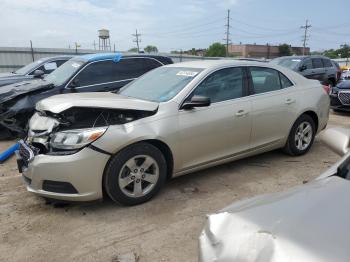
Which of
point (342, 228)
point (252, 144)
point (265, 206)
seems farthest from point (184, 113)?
point (342, 228)

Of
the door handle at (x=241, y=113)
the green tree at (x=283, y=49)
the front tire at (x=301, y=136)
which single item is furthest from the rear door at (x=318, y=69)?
the green tree at (x=283, y=49)

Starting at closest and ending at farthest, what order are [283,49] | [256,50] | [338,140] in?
[338,140] → [283,49] → [256,50]

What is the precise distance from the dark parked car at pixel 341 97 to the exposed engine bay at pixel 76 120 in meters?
7.66

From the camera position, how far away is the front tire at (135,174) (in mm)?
3607

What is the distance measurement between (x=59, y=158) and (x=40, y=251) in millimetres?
880

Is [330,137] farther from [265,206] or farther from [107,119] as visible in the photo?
[107,119]

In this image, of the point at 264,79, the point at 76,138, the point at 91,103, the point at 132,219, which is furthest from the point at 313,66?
the point at 76,138

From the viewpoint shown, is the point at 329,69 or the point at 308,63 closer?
the point at 308,63

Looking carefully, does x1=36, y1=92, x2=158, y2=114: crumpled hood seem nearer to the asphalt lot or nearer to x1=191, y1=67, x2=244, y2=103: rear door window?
A: x1=191, y1=67, x2=244, y2=103: rear door window

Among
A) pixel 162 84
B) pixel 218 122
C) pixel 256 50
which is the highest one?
pixel 256 50

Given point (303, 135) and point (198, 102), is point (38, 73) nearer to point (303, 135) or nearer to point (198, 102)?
point (198, 102)

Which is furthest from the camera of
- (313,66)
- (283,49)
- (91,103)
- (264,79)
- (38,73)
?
(283,49)

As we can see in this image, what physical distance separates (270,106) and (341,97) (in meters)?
5.99

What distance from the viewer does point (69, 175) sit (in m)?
3.46
